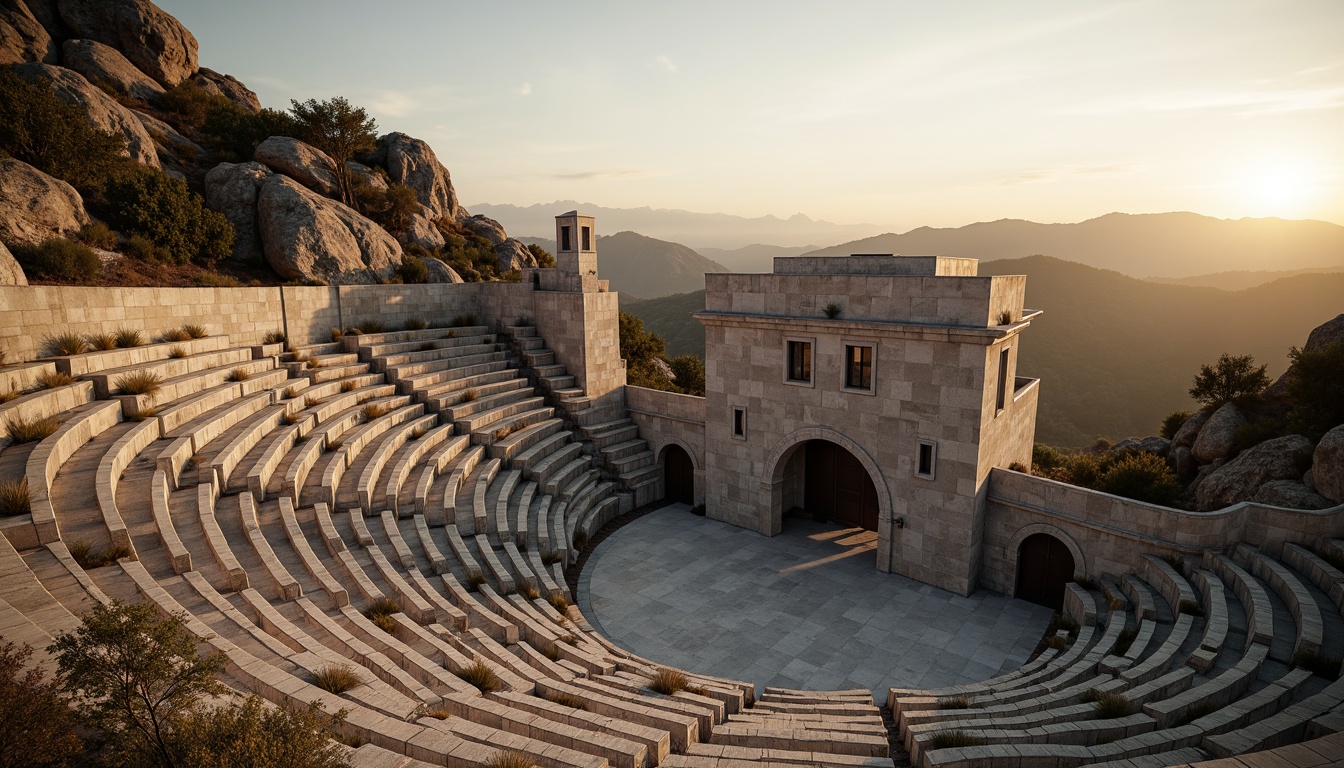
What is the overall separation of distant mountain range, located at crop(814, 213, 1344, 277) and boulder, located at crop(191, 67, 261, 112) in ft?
387

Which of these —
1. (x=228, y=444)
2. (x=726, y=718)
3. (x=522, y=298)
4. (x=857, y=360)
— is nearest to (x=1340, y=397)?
(x=857, y=360)

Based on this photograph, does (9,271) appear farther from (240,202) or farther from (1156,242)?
(1156,242)

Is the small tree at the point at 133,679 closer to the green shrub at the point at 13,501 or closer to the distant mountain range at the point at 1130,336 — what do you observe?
the green shrub at the point at 13,501

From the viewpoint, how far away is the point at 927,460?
1578cm

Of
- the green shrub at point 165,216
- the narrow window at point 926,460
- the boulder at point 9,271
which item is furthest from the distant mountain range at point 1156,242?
the boulder at point 9,271

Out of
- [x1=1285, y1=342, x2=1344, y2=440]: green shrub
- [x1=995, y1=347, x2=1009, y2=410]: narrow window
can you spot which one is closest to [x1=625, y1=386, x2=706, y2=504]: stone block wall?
[x1=995, y1=347, x2=1009, y2=410]: narrow window

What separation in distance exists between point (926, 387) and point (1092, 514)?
15.2ft

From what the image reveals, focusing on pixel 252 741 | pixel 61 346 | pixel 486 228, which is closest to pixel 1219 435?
pixel 252 741

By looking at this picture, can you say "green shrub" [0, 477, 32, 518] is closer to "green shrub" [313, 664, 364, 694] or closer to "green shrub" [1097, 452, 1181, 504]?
"green shrub" [313, 664, 364, 694]

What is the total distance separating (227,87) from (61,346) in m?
38.8

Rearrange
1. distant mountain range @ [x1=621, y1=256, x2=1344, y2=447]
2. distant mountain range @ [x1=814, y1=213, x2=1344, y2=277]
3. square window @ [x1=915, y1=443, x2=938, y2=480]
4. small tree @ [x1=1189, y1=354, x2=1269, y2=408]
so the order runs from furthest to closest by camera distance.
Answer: distant mountain range @ [x1=814, y1=213, x2=1344, y2=277] → distant mountain range @ [x1=621, y1=256, x2=1344, y2=447] → small tree @ [x1=1189, y1=354, x2=1269, y2=408] → square window @ [x1=915, y1=443, x2=938, y2=480]

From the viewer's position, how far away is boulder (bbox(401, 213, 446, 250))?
1312 inches

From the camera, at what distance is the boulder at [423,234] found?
109ft

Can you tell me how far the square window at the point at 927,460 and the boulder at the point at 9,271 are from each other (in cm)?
2164
